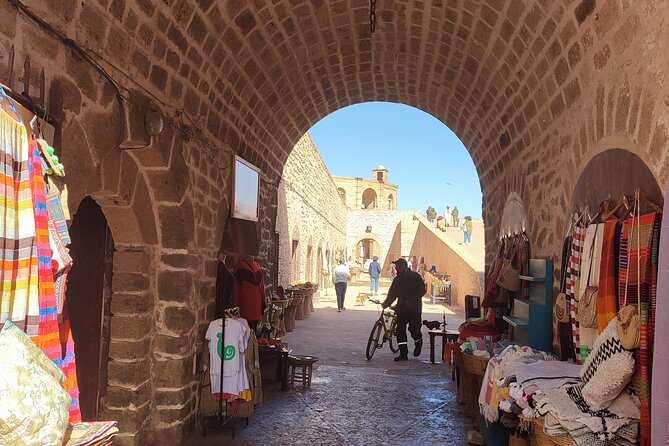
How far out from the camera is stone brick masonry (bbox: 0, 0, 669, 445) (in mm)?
2889

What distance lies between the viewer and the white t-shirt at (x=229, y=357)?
16.0 feet

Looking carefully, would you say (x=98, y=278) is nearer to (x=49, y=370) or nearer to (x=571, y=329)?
(x=49, y=370)

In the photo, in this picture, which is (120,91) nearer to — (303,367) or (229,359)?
(229,359)

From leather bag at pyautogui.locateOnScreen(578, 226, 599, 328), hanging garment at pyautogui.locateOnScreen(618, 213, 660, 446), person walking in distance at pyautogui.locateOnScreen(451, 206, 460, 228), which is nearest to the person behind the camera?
hanging garment at pyautogui.locateOnScreen(618, 213, 660, 446)

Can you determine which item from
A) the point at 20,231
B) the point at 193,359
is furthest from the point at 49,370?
the point at 193,359

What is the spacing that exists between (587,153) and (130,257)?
3.63 meters

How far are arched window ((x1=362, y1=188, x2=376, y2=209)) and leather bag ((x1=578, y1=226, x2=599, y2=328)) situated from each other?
45173 mm

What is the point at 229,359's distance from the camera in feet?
16.0

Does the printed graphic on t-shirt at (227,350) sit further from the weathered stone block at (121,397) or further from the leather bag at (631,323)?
the leather bag at (631,323)

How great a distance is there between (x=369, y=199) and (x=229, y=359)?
44.4m

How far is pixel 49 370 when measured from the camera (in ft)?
6.14

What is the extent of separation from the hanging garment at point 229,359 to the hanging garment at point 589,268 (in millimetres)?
2866

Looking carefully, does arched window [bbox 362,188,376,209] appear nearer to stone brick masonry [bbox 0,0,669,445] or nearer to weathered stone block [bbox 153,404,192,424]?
stone brick masonry [bbox 0,0,669,445]

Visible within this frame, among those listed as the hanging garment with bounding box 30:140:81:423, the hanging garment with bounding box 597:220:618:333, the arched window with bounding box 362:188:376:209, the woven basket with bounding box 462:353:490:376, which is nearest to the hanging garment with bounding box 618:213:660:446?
the hanging garment with bounding box 597:220:618:333
